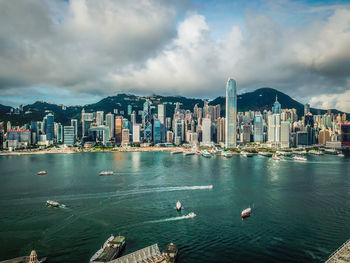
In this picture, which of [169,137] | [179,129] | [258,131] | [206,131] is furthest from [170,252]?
[179,129]

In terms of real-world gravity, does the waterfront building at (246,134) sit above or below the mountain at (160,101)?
below

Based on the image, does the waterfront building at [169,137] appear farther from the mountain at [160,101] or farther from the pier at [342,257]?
the pier at [342,257]

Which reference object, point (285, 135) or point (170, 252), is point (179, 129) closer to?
point (285, 135)

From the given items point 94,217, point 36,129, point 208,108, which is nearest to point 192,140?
point 208,108

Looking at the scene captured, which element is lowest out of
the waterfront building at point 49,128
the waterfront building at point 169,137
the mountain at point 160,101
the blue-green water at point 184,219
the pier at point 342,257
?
the blue-green water at point 184,219

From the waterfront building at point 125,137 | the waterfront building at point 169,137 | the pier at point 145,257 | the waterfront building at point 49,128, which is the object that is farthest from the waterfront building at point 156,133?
the pier at point 145,257

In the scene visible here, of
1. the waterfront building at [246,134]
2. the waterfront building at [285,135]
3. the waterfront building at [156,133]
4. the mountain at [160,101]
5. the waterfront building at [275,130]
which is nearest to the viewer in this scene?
the waterfront building at [285,135]

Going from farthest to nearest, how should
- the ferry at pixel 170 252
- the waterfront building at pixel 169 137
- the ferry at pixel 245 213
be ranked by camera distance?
1. the waterfront building at pixel 169 137
2. the ferry at pixel 245 213
3. the ferry at pixel 170 252
